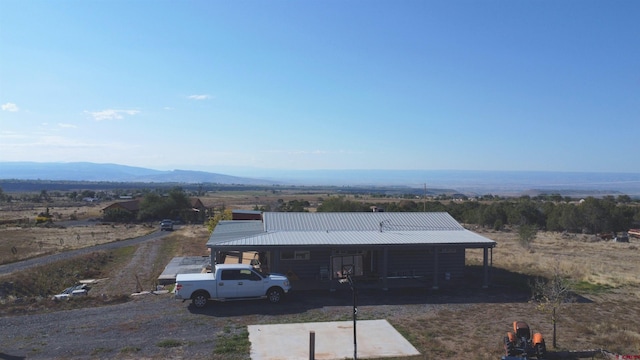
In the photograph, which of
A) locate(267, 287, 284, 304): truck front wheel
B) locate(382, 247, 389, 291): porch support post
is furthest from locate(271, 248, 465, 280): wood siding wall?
locate(267, 287, 284, 304): truck front wheel

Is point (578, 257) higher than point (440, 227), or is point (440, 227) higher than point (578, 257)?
point (440, 227)

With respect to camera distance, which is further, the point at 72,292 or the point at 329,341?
the point at 72,292

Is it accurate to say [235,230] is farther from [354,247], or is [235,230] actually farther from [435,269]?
[435,269]

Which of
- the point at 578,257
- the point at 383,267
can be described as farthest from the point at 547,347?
the point at 578,257

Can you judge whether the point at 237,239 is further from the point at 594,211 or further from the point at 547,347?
the point at 594,211

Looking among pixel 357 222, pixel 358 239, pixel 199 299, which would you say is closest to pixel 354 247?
pixel 358 239

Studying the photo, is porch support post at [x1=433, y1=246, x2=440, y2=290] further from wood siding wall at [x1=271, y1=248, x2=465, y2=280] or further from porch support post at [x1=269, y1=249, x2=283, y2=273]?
porch support post at [x1=269, y1=249, x2=283, y2=273]

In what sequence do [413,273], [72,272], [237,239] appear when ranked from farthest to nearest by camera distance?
[72,272], [413,273], [237,239]
